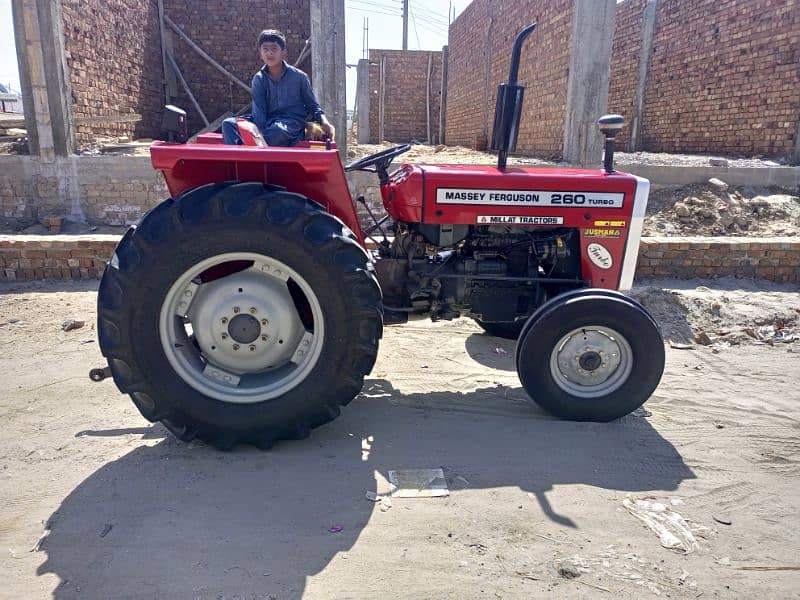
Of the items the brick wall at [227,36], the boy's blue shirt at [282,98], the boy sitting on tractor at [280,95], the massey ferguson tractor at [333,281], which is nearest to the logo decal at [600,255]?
the massey ferguson tractor at [333,281]

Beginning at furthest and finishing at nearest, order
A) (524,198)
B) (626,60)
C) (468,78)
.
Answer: (468,78)
(626,60)
(524,198)

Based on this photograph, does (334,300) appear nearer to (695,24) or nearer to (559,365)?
(559,365)

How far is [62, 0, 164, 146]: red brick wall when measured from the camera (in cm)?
843

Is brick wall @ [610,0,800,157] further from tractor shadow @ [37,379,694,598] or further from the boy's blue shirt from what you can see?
tractor shadow @ [37,379,694,598]

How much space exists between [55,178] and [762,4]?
1195cm

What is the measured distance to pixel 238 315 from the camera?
268cm

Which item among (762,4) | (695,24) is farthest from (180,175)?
(695,24)

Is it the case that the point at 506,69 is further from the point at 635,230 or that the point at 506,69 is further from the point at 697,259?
the point at 635,230

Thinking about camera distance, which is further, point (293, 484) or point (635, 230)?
point (635, 230)

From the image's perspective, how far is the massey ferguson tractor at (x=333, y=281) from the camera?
8.21ft

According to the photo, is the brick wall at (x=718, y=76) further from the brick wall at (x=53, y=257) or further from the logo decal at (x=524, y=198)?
the brick wall at (x=53, y=257)

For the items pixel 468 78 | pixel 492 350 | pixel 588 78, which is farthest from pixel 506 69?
pixel 492 350

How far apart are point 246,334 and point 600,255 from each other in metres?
2.05

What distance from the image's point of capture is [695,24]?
11.3 m
